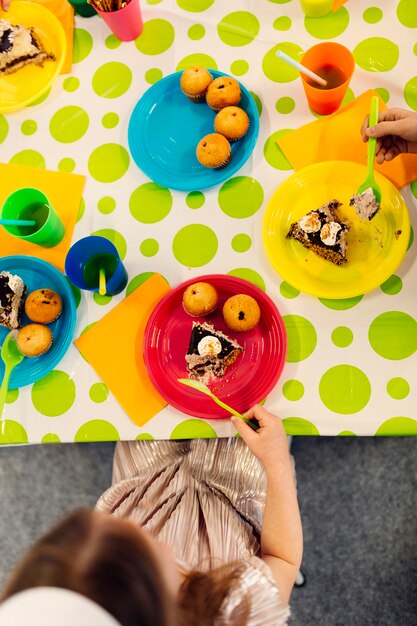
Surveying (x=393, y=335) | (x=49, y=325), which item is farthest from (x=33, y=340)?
(x=393, y=335)

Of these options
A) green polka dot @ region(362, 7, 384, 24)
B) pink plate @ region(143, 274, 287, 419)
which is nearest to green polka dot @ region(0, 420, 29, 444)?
pink plate @ region(143, 274, 287, 419)

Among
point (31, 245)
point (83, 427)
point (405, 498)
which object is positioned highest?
point (31, 245)

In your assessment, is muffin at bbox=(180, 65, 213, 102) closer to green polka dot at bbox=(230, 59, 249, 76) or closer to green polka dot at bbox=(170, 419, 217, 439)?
green polka dot at bbox=(230, 59, 249, 76)

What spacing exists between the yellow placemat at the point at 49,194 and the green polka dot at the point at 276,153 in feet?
1.59

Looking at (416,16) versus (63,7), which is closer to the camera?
(416,16)

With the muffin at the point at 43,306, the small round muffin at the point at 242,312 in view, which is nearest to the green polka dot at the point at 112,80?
the muffin at the point at 43,306

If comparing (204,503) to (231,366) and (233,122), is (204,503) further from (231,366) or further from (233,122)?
(233,122)

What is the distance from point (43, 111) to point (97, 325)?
63 cm

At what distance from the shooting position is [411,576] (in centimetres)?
174

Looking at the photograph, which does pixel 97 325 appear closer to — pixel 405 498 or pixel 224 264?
pixel 224 264

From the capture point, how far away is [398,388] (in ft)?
3.61

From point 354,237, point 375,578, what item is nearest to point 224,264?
point 354,237

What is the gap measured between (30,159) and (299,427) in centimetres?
98

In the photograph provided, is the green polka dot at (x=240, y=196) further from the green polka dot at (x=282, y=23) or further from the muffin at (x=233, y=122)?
the green polka dot at (x=282, y=23)
